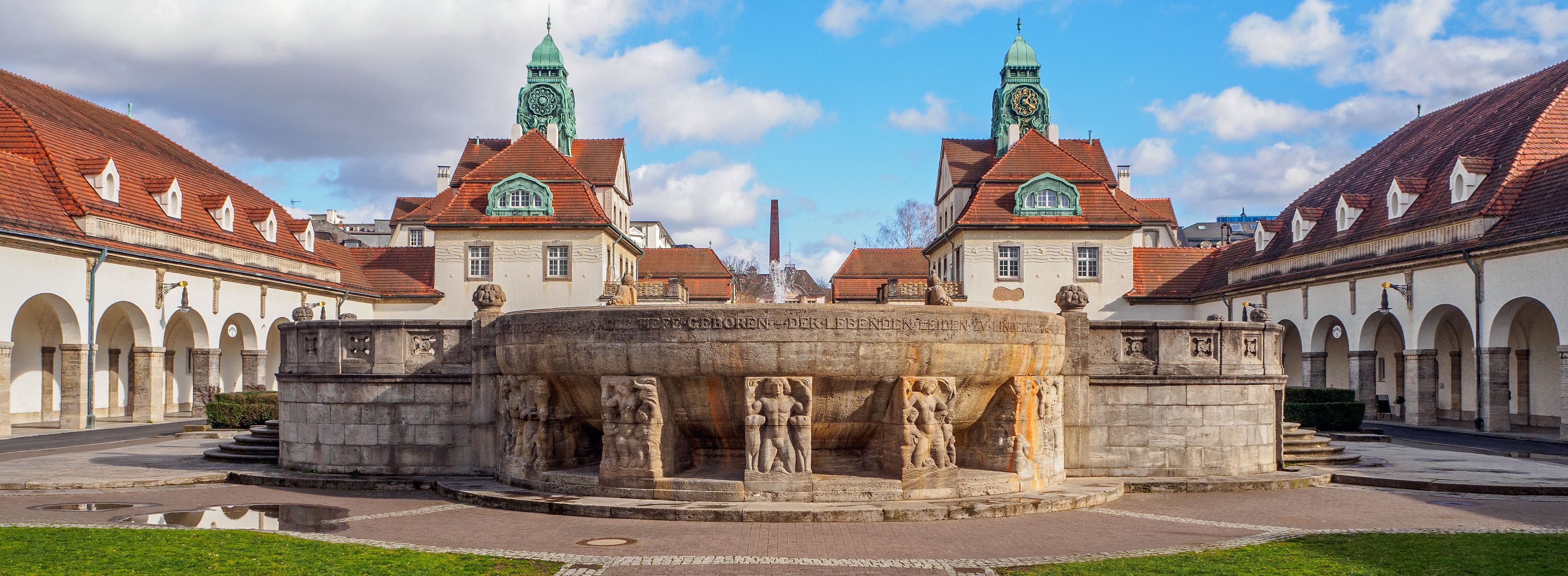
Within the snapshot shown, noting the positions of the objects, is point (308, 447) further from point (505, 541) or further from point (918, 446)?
point (918, 446)

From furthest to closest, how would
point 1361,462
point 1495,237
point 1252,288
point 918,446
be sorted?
Result: point 1252,288 < point 1495,237 < point 1361,462 < point 918,446

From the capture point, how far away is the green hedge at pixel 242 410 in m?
26.5

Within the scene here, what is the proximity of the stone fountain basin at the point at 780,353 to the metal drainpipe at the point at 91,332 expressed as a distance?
21.0 meters

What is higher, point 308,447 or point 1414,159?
point 1414,159

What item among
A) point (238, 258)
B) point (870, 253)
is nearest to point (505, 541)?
point (238, 258)

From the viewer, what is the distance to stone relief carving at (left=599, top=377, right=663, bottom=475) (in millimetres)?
12477

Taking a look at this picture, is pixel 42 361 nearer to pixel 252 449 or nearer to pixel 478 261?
pixel 252 449

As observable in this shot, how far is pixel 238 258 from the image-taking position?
37750mm

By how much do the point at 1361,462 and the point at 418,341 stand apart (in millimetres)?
15452

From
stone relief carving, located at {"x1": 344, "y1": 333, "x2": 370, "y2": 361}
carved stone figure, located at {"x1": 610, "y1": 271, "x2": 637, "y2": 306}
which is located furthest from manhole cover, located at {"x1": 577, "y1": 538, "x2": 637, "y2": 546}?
stone relief carving, located at {"x1": 344, "y1": 333, "x2": 370, "y2": 361}

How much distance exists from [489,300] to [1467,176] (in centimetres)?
2809

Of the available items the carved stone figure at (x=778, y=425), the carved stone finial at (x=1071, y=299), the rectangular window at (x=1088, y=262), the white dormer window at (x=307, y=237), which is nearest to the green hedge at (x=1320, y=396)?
the carved stone finial at (x=1071, y=299)

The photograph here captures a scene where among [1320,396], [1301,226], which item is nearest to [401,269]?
[1301,226]

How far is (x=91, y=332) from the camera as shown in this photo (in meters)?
28.8
